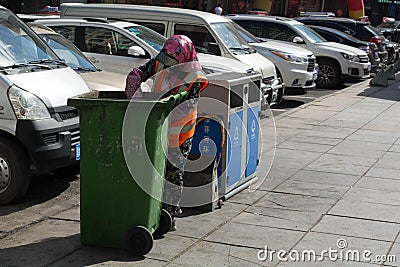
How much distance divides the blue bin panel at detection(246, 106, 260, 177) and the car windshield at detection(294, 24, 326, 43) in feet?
36.4

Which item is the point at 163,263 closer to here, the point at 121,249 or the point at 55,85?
the point at 121,249

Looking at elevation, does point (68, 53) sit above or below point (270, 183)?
above

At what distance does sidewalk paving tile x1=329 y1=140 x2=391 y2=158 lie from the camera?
34.7 ft

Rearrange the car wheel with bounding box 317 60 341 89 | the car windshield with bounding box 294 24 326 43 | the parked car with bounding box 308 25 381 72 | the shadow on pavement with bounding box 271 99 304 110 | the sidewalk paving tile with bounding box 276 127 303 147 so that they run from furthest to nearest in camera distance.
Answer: the parked car with bounding box 308 25 381 72, the car wheel with bounding box 317 60 341 89, the car windshield with bounding box 294 24 326 43, the shadow on pavement with bounding box 271 99 304 110, the sidewalk paving tile with bounding box 276 127 303 147

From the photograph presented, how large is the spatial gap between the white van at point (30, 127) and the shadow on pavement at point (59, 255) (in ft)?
4.36

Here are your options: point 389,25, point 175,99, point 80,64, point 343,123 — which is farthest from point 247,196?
point 389,25

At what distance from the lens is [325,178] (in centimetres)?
893

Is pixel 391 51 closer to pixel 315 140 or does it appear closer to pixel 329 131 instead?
pixel 329 131

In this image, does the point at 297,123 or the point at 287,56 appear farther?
the point at 287,56

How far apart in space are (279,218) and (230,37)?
Answer: 7.49 meters

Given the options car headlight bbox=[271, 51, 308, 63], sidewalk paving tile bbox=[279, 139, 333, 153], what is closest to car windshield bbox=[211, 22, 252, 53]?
car headlight bbox=[271, 51, 308, 63]

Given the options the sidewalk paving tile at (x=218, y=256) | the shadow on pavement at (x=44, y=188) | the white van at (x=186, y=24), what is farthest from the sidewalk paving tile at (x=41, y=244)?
the white van at (x=186, y=24)

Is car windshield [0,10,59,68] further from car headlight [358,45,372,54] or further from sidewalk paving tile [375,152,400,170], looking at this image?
car headlight [358,45,372,54]

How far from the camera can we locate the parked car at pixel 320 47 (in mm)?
18453
